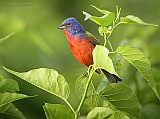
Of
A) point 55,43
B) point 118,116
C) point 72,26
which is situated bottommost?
point 55,43

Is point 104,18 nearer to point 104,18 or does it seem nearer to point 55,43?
point 104,18

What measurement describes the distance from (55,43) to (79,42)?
1407 millimetres

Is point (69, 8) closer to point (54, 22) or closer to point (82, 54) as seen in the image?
point (54, 22)

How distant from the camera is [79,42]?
1076 mm

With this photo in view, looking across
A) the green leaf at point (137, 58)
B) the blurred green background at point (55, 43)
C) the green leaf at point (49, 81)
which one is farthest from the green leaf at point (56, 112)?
the blurred green background at point (55, 43)

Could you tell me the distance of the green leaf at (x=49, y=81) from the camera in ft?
2.96

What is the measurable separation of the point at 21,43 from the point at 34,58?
81mm

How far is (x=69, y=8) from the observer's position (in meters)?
2.94

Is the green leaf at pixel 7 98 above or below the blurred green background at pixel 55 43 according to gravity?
above

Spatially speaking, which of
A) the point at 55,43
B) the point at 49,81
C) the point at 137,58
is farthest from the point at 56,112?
the point at 55,43

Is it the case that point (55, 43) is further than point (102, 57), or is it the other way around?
point (55, 43)

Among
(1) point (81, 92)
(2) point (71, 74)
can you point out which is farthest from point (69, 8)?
(1) point (81, 92)

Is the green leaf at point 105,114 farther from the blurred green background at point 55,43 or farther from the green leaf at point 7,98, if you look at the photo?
the blurred green background at point 55,43

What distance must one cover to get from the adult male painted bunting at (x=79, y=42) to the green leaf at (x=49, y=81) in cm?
11
